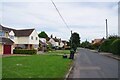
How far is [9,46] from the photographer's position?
50.4 m

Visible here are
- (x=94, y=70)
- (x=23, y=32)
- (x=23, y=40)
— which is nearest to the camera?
(x=94, y=70)

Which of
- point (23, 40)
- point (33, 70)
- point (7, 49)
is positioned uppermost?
point (23, 40)

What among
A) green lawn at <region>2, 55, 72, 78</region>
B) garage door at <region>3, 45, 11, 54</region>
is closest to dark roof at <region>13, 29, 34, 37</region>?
garage door at <region>3, 45, 11, 54</region>

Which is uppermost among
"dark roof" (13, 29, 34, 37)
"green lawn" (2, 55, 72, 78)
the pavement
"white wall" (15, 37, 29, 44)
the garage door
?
"dark roof" (13, 29, 34, 37)

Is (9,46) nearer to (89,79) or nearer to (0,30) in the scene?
(0,30)

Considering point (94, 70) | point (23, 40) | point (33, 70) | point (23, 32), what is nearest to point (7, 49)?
point (23, 40)

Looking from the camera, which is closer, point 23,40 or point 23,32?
point 23,40

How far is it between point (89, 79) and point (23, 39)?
5391 cm

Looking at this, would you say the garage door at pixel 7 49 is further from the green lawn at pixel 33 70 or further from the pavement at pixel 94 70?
the green lawn at pixel 33 70

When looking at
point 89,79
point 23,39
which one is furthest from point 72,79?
point 23,39

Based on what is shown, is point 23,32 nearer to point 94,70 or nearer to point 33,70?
point 94,70

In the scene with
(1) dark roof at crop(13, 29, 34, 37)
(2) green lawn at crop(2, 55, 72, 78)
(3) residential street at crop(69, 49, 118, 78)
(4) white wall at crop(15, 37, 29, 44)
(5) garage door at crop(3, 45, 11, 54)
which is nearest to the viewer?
(2) green lawn at crop(2, 55, 72, 78)

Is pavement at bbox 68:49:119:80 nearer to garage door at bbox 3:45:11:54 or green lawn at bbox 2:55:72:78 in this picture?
green lawn at bbox 2:55:72:78

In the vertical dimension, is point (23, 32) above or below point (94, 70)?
above
